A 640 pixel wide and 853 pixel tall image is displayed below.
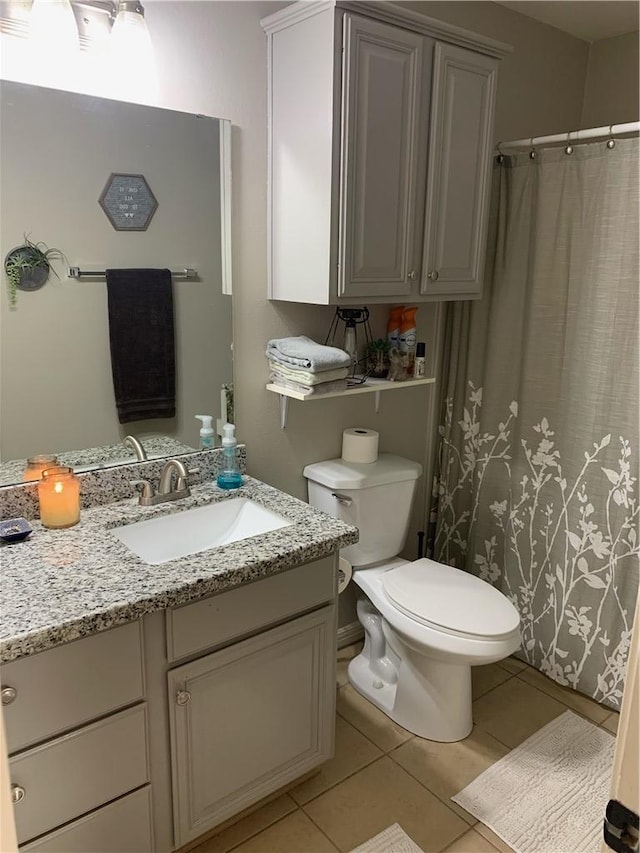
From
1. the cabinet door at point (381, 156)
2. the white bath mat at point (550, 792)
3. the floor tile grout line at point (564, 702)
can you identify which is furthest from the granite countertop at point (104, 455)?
the floor tile grout line at point (564, 702)

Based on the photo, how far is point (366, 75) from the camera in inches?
69.4

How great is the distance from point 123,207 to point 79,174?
13 cm

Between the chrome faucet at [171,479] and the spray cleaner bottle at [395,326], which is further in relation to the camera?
the spray cleaner bottle at [395,326]

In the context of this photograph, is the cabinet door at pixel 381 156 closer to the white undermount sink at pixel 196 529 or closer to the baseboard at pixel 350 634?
the white undermount sink at pixel 196 529

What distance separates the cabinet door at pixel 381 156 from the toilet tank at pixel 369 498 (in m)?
0.63

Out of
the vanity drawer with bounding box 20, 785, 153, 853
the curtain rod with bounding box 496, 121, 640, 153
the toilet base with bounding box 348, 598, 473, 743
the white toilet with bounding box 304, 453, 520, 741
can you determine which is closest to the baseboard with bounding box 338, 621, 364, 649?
the white toilet with bounding box 304, 453, 520, 741

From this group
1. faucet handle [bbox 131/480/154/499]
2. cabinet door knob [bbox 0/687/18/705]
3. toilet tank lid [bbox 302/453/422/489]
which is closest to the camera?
cabinet door knob [bbox 0/687/18/705]

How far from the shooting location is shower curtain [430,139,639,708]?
2.15 meters

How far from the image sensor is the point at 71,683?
1.33m

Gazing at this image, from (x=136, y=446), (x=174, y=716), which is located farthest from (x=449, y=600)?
(x=136, y=446)

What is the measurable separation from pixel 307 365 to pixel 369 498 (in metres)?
0.55

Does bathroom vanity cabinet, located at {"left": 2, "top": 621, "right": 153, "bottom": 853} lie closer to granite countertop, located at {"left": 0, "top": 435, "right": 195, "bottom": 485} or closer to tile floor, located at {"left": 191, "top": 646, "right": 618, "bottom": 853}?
tile floor, located at {"left": 191, "top": 646, "right": 618, "bottom": 853}

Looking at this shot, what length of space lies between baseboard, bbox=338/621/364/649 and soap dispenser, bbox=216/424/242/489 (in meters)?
0.91

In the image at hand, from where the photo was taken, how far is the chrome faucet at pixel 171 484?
187cm
